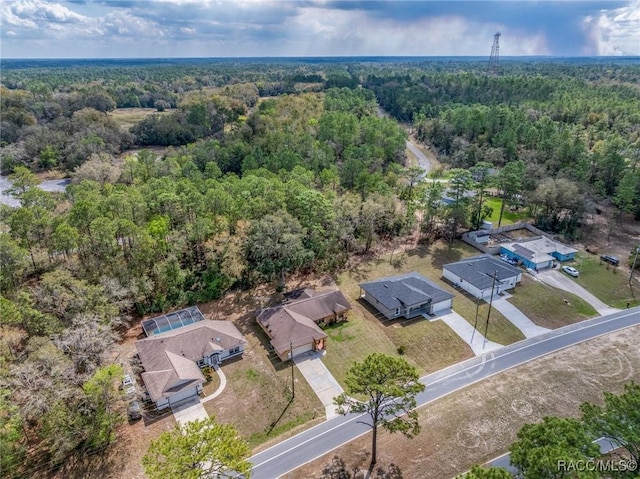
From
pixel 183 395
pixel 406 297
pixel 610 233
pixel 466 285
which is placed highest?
pixel 610 233

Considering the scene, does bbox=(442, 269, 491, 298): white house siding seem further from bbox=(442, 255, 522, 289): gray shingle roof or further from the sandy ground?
the sandy ground

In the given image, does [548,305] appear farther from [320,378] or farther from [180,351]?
[180,351]

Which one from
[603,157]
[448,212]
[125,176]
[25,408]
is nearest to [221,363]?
[25,408]

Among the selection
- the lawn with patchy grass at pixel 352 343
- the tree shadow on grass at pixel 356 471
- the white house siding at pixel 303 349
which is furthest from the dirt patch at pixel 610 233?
the tree shadow on grass at pixel 356 471

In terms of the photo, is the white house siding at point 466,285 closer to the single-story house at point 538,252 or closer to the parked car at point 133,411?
the single-story house at point 538,252

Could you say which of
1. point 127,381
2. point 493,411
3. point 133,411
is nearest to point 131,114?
point 127,381

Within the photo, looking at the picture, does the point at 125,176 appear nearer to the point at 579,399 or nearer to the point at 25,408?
the point at 25,408
